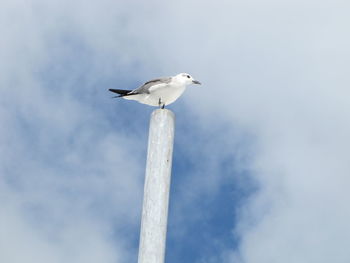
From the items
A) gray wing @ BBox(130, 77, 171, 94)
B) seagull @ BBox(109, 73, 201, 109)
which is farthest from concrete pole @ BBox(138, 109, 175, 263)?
gray wing @ BBox(130, 77, 171, 94)

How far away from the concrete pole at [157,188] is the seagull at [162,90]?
2183mm

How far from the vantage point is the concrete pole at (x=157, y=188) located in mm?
6918

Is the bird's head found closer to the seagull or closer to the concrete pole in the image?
the seagull

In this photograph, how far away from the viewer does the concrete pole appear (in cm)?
692

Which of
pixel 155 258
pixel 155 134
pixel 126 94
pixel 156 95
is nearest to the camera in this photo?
pixel 155 258

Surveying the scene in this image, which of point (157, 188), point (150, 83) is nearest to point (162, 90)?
point (150, 83)

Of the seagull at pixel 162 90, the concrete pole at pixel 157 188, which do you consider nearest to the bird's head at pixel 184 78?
the seagull at pixel 162 90

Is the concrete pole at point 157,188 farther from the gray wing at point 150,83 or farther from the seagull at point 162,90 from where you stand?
the gray wing at point 150,83

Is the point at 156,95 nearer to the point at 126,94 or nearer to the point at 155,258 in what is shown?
the point at 126,94

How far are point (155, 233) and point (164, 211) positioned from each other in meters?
0.30

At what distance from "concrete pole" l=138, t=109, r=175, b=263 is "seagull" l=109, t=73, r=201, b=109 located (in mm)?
2183

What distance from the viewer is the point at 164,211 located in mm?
7113

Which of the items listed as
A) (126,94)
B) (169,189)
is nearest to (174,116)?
(169,189)

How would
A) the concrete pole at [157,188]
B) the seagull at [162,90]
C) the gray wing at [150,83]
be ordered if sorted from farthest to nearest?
the gray wing at [150,83]
the seagull at [162,90]
the concrete pole at [157,188]
